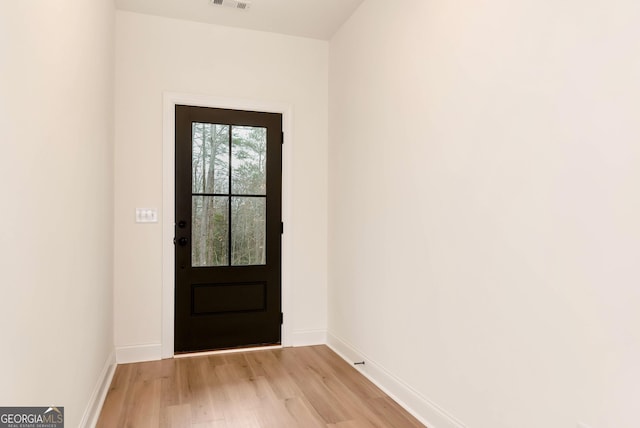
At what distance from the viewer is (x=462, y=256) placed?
7.16 ft

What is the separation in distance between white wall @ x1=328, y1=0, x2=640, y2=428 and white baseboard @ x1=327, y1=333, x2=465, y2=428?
0.03m

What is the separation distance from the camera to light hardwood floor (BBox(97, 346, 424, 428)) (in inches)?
95.8

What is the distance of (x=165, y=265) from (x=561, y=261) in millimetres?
2994

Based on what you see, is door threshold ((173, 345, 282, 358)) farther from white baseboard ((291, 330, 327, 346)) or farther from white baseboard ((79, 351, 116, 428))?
white baseboard ((79, 351, 116, 428))

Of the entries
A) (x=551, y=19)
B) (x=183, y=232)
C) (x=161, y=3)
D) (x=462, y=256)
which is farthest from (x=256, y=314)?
(x=551, y=19)

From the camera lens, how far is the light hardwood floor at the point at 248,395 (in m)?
2.43

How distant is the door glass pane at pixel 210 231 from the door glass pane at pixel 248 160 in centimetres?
22

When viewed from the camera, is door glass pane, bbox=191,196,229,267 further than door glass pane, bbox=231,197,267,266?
No

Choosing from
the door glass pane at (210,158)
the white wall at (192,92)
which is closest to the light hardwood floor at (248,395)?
the white wall at (192,92)

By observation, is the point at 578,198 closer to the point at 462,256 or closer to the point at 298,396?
the point at 462,256

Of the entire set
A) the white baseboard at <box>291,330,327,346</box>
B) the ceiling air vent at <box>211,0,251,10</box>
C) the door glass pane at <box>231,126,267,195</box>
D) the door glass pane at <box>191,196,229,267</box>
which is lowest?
the white baseboard at <box>291,330,327,346</box>

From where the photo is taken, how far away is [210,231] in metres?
3.69

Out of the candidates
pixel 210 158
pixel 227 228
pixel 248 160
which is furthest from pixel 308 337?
pixel 210 158

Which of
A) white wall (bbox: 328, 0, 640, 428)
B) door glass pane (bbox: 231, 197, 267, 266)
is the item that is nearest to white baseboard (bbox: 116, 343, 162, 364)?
door glass pane (bbox: 231, 197, 267, 266)
